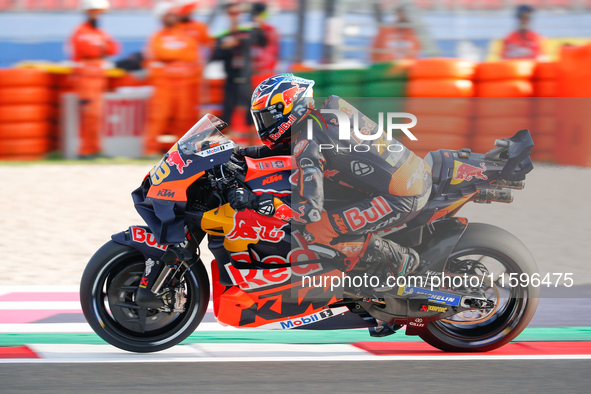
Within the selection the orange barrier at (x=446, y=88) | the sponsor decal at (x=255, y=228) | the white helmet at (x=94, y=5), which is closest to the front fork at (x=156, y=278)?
the sponsor decal at (x=255, y=228)

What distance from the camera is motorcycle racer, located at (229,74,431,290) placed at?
3.69 m

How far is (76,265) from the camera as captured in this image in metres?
6.09

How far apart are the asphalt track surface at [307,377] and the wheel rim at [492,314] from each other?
215 mm

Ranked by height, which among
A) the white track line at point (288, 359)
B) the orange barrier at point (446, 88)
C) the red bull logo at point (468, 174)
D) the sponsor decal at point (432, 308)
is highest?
the red bull logo at point (468, 174)

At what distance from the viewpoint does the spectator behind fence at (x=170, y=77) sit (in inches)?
359

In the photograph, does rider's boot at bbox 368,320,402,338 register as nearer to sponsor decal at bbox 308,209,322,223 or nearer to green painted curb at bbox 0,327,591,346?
green painted curb at bbox 0,327,591,346

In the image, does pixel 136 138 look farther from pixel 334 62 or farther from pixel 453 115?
pixel 453 115

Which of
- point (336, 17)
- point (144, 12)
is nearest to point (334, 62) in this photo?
point (336, 17)

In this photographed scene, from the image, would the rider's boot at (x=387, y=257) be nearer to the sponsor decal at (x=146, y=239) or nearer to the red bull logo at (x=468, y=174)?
the red bull logo at (x=468, y=174)

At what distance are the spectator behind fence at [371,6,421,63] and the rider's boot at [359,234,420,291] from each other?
5776mm

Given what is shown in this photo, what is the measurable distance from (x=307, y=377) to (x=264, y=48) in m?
6.17

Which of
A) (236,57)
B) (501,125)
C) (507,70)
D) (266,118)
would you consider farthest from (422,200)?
(236,57)

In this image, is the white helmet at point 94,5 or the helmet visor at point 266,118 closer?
the helmet visor at point 266,118

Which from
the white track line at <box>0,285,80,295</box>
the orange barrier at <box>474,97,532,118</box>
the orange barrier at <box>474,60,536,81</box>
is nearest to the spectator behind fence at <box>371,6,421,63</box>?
the orange barrier at <box>474,60,536,81</box>
